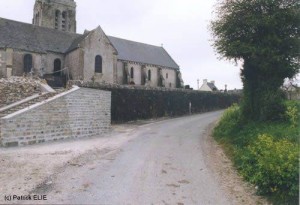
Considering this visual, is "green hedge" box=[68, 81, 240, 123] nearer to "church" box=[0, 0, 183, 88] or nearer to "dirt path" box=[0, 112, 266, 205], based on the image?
"church" box=[0, 0, 183, 88]

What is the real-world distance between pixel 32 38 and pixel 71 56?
4693mm

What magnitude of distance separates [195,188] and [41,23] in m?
43.4

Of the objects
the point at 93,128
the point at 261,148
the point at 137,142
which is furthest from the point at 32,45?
the point at 261,148

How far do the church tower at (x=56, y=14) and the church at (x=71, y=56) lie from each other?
166mm

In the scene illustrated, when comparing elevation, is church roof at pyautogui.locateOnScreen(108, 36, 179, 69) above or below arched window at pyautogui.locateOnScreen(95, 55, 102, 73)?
above

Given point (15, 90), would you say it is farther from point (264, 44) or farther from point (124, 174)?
point (264, 44)

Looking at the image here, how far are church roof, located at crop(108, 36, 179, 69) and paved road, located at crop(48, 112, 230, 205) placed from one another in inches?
1128

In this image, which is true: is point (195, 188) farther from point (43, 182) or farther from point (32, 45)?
point (32, 45)

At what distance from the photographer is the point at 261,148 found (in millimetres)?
9852

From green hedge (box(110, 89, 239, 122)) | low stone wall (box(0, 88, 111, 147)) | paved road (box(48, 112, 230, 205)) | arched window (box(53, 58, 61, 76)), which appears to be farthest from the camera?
arched window (box(53, 58, 61, 76))

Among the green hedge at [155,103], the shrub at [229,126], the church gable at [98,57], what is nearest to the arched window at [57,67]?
the church gable at [98,57]

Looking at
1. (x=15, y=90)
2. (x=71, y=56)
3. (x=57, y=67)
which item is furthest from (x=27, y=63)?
(x=15, y=90)

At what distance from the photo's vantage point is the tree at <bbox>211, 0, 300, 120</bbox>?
619 inches

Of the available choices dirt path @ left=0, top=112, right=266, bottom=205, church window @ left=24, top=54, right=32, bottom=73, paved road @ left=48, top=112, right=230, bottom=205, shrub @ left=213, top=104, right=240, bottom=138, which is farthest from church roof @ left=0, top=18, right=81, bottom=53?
paved road @ left=48, top=112, right=230, bottom=205
